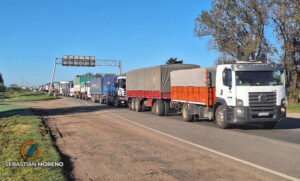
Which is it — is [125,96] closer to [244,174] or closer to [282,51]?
[282,51]

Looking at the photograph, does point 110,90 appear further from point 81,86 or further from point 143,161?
point 143,161

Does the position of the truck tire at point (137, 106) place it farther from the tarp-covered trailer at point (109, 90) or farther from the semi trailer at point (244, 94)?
the semi trailer at point (244, 94)

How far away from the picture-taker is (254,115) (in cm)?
1236

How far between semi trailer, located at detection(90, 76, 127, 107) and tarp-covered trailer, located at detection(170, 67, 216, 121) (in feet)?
38.2

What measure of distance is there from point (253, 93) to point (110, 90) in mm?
23203

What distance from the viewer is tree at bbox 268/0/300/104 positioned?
87.4 feet

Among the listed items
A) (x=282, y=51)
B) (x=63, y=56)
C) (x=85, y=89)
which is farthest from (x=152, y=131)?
(x=63, y=56)

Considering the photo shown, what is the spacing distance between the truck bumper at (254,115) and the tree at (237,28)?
1912 cm

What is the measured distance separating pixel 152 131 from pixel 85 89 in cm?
3806

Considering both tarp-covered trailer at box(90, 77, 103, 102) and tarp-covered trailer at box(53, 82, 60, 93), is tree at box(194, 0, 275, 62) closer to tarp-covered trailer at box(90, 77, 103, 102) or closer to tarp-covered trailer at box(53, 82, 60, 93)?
tarp-covered trailer at box(90, 77, 103, 102)

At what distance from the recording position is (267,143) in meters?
9.87

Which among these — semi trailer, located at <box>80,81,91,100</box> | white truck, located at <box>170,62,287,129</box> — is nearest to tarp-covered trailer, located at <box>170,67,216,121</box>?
white truck, located at <box>170,62,287,129</box>

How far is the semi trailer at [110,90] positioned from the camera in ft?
99.5

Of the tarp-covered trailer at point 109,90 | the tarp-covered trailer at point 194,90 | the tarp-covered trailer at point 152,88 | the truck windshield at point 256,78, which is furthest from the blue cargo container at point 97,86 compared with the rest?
the truck windshield at point 256,78
